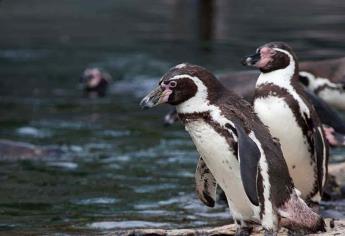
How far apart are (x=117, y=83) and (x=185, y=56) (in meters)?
2.25

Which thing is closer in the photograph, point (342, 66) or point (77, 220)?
point (77, 220)

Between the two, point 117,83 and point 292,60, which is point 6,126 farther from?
point 292,60

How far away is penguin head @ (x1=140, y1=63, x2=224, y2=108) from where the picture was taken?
6121 mm

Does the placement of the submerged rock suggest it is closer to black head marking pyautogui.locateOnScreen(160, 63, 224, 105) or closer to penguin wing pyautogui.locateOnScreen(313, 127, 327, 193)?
penguin wing pyautogui.locateOnScreen(313, 127, 327, 193)

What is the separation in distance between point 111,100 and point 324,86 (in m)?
3.82

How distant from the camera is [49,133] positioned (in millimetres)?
11820

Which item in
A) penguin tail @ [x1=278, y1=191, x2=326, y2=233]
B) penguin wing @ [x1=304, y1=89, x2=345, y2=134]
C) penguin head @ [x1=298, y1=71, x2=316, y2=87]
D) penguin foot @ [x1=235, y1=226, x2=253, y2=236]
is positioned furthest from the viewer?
penguin head @ [x1=298, y1=71, x2=316, y2=87]

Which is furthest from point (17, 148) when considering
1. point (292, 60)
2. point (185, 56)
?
point (185, 56)

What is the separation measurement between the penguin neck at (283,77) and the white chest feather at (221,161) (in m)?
1.10

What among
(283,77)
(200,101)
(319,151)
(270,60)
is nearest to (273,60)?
(270,60)

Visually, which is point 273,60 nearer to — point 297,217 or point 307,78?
point 297,217

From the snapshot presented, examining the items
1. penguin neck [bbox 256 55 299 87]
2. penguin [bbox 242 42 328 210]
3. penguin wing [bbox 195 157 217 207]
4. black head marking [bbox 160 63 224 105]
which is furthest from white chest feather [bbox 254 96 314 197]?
black head marking [bbox 160 63 224 105]

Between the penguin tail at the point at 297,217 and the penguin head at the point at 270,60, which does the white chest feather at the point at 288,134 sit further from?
the penguin tail at the point at 297,217

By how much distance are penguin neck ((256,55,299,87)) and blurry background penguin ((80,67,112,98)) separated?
7.10 meters
